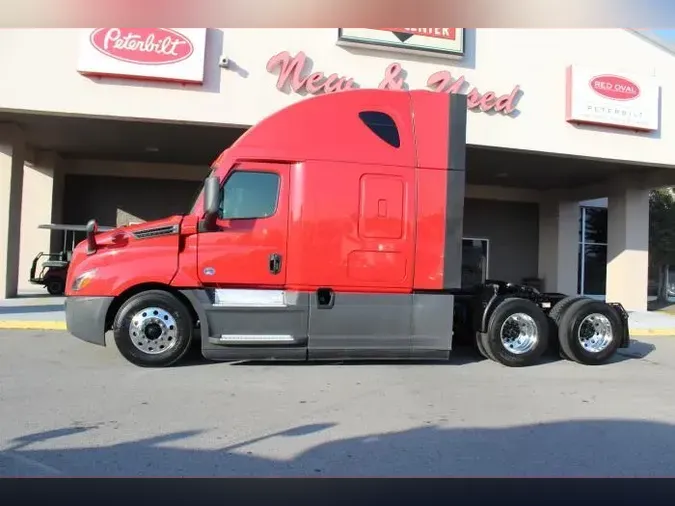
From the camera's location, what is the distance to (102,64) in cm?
1185

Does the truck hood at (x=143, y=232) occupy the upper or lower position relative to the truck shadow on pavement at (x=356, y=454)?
upper

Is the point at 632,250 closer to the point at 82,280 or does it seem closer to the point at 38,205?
the point at 82,280

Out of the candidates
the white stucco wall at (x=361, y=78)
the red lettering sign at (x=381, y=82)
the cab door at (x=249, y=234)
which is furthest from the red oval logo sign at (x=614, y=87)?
the cab door at (x=249, y=234)

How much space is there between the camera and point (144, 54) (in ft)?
39.2

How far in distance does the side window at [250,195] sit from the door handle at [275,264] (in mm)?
524

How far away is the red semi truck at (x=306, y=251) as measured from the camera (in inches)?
290

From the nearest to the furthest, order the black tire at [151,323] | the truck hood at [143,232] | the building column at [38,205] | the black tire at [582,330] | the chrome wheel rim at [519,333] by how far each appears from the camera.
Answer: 1. the black tire at [151,323]
2. the truck hood at [143,232]
3. the chrome wheel rim at [519,333]
4. the black tire at [582,330]
5. the building column at [38,205]

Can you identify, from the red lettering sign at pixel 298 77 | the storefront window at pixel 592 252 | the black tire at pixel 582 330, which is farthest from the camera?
the storefront window at pixel 592 252

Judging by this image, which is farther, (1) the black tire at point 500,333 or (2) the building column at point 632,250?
(2) the building column at point 632,250

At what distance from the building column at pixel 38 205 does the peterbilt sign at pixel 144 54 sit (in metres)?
7.26

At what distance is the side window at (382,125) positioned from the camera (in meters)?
7.68

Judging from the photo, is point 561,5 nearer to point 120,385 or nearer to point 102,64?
point 120,385

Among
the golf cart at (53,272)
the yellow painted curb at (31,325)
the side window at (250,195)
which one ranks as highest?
the side window at (250,195)

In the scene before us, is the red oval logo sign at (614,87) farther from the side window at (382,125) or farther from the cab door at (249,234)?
the cab door at (249,234)
